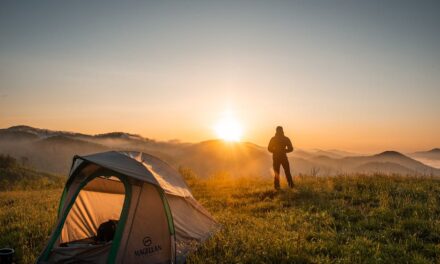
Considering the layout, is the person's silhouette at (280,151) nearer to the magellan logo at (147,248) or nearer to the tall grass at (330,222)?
the tall grass at (330,222)

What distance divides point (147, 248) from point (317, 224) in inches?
193

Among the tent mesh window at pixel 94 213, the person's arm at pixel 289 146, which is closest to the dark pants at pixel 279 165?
the person's arm at pixel 289 146

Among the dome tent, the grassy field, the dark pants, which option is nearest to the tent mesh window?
the dome tent

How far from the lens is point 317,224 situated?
32.5ft

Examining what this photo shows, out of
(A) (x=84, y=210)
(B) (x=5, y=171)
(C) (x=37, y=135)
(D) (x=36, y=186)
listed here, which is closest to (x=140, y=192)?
(A) (x=84, y=210)

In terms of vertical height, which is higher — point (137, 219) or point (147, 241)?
point (137, 219)

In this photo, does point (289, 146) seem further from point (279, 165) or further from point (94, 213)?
point (94, 213)

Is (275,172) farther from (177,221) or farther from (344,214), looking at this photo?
(177,221)

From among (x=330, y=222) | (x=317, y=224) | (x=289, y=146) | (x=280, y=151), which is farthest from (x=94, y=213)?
(x=289, y=146)

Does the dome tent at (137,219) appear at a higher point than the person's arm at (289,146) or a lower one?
lower

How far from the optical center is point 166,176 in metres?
8.74

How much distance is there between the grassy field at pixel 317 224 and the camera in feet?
24.6

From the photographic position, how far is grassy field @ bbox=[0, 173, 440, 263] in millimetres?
7496

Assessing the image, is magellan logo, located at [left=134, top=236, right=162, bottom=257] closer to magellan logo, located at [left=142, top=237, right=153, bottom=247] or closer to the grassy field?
magellan logo, located at [left=142, top=237, right=153, bottom=247]
